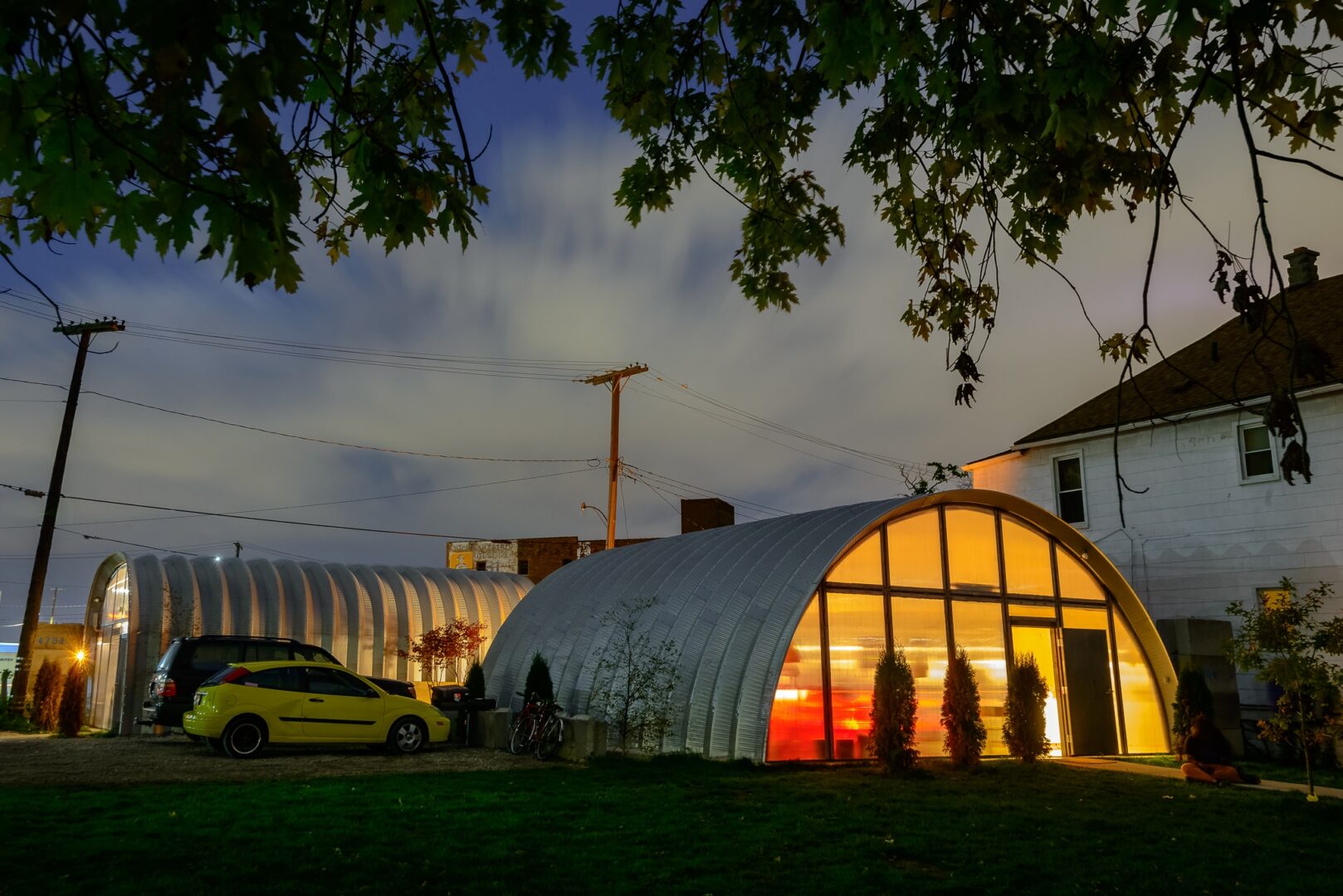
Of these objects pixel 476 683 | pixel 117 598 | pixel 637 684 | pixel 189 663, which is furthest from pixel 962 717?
pixel 117 598

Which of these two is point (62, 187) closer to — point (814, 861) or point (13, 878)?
point (13, 878)

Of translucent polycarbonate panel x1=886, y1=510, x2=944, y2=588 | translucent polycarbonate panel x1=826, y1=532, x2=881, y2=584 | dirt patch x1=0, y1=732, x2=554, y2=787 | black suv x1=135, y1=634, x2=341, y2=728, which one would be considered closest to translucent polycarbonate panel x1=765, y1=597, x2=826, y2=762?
translucent polycarbonate panel x1=826, y1=532, x2=881, y2=584

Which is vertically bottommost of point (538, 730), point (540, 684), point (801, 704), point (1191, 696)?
point (538, 730)

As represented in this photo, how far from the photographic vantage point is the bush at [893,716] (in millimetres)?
13852

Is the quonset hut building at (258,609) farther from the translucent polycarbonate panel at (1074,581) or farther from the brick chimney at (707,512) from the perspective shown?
the translucent polycarbonate panel at (1074,581)

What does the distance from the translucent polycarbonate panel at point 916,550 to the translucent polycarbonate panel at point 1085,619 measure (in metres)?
3.29

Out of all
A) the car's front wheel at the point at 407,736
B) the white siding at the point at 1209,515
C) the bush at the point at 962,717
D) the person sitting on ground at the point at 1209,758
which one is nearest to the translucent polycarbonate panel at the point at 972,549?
the bush at the point at 962,717

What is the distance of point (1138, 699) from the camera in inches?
741

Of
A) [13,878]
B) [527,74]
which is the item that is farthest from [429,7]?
[13,878]

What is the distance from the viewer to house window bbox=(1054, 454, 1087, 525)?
24.6 meters

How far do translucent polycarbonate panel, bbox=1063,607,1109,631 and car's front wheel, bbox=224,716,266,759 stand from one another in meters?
14.2

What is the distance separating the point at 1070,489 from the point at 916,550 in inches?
394

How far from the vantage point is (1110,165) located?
5.67 meters

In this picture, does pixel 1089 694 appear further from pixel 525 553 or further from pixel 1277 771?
pixel 525 553
